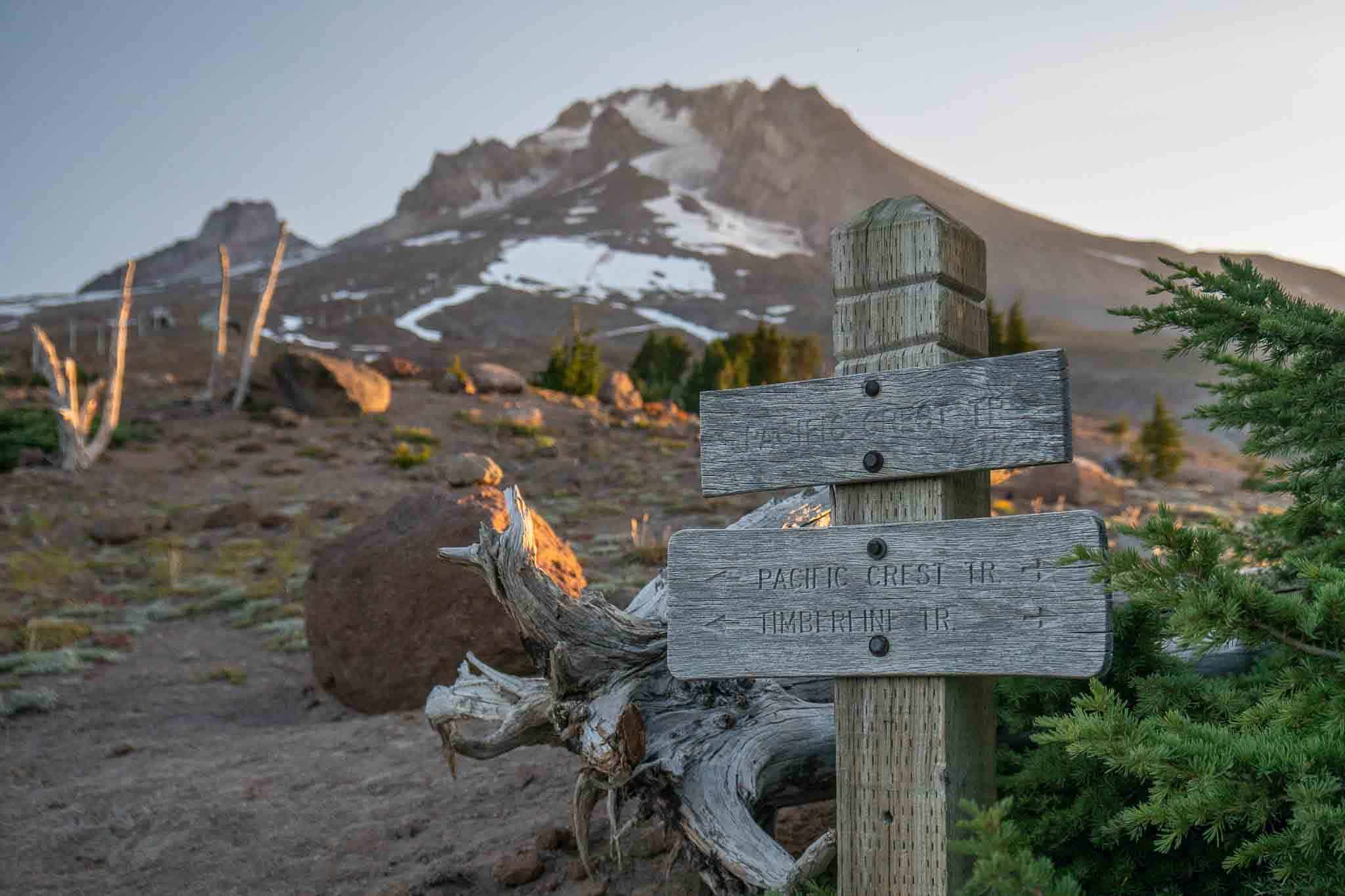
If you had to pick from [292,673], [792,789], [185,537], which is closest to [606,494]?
[185,537]

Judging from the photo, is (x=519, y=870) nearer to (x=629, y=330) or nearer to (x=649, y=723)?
(x=649, y=723)

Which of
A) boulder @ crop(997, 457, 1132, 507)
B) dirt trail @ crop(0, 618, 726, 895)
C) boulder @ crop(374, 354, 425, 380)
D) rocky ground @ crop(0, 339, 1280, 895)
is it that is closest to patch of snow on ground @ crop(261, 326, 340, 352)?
boulder @ crop(374, 354, 425, 380)

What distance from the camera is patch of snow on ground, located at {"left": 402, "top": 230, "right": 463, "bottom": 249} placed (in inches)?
5512

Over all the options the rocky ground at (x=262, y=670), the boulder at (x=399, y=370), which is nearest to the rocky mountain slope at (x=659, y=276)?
the boulder at (x=399, y=370)

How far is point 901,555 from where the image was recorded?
3014 millimetres

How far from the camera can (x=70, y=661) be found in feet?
31.8

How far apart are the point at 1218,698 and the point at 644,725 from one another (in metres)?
1.87

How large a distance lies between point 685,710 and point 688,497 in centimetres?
1148

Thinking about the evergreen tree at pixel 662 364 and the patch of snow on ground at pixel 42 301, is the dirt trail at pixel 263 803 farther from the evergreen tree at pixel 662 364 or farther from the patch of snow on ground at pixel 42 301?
the patch of snow on ground at pixel 42 301

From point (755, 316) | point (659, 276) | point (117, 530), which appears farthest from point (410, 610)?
point (659, 276)

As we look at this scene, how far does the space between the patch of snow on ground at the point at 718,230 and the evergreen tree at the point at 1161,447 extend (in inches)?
4706

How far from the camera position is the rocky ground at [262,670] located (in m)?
5.25

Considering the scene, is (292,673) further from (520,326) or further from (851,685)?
(520,326)

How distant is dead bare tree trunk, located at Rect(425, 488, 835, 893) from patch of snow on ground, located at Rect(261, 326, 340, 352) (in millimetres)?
64121
